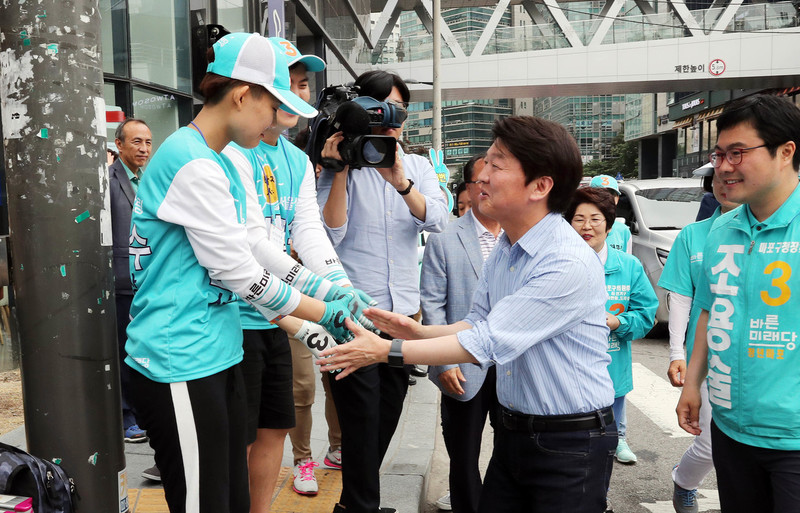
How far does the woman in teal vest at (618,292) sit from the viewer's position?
419 centimetres

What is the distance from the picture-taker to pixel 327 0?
16812mm

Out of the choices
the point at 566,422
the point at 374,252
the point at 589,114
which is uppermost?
the point at 589,114

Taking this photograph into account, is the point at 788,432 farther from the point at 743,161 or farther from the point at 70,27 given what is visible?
the point at 70,27

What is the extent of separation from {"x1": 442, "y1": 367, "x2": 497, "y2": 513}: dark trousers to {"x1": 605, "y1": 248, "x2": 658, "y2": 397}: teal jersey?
3.14 ft

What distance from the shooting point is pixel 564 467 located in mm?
2273

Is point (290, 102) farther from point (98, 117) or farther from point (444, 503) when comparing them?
point (444, 503)

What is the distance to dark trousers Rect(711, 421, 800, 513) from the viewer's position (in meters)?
2.27

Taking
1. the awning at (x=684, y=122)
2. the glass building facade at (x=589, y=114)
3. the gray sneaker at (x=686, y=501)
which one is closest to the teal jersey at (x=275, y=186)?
the gray sneaker at (x=686, y=501)

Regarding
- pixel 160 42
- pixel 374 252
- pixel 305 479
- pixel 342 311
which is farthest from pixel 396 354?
pixel 160 42

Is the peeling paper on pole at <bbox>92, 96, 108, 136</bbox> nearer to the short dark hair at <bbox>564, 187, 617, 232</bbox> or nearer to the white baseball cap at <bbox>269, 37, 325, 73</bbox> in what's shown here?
the white baseball cap at <bbox>269, 37, 325, 73</bbox>

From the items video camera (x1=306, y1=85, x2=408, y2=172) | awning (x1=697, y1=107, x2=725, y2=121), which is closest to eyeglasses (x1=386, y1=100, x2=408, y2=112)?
video camera (x1=306, y1=85, x2=408, y2=172)

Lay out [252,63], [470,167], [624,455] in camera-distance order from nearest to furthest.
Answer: [252,63], [470,167], [624,455]

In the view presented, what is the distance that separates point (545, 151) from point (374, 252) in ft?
4.26

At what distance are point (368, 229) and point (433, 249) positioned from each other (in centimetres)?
43
